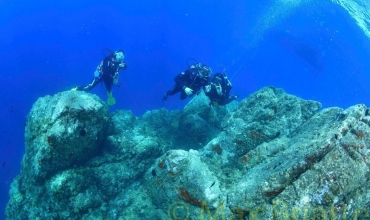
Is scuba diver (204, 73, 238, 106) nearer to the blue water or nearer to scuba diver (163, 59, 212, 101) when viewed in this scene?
scuba diver (163, 59, 212, 101)

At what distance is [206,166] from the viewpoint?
18.7 feet

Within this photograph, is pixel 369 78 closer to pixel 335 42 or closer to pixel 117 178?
pixel 335 42

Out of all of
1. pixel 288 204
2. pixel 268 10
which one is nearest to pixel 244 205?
pixel 288 204

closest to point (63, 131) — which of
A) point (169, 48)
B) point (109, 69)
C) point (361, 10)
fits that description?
point (109, 69)

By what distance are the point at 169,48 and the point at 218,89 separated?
245 ft

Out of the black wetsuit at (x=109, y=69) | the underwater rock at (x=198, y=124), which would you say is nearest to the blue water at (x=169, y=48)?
the black wetsuit at (x=109, y=69)

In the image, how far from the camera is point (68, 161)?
670cm

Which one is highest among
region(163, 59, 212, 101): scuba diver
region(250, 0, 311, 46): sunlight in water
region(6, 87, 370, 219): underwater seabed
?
region(250, 0, 311, 46): sunlight in water

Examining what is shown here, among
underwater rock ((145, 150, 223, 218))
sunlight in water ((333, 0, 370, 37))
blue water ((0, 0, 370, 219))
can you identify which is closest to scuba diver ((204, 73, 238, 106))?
underwater rock ((145, 150, 223, 218))

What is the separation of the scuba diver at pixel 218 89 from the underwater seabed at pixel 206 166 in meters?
1.19

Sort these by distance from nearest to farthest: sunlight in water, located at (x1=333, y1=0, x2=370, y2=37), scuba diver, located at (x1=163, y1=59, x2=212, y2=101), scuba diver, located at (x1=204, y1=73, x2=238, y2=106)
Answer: scuba diver, located at (x1=204, y1=73, x2=238, y2=106) → scuba diver, located at (x1=163, y1=59, x2=212, y2=101) → sunlight in water, located at (x1=333, y1=0, x2=370, y2=37)

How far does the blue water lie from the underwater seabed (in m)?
25.5

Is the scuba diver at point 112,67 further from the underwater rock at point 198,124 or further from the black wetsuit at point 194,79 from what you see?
the underwater rock at point 198,124

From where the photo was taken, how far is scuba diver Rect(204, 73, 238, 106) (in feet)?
28.6
